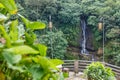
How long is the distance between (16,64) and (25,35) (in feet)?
0.31

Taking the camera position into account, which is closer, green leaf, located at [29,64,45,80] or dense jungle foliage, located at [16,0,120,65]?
green leaf, located at [29,64,45,80]

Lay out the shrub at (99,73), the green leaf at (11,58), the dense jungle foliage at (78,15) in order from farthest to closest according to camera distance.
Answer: the dense jungle foliage at (78,15)
the shrub at (99,73)
the green leaf at (11,58)

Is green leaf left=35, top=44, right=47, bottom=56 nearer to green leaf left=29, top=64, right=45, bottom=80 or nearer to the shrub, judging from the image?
green leaf left=29, top=64, right=45, bottom=80

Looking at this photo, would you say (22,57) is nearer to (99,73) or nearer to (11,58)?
(11,58)

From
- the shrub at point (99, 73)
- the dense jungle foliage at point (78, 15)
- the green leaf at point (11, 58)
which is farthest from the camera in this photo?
the dense jungle foliage at point (78, 15)

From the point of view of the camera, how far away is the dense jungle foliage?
8328 millimetres

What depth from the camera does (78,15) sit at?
9516mm

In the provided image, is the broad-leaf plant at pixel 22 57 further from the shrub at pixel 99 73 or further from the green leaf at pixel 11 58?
the shrub at pixel 99 73

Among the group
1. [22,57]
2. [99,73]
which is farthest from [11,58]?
[99,73]

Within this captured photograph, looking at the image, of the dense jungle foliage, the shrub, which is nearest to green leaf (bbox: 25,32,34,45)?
the shrub

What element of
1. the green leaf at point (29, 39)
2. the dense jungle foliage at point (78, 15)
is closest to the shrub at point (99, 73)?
the dense jungle foliage at point (78, 15)

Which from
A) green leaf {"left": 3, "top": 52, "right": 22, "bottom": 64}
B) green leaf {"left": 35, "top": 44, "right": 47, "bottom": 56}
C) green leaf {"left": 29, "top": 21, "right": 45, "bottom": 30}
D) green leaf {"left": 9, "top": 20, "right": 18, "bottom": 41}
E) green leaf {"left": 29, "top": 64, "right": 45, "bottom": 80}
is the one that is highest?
green leaf {"left": 29, "top": 21, "right": 45, "bottom": 30}

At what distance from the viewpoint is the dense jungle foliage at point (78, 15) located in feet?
27.3

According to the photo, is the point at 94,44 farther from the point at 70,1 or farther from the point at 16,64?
the point at 16,64
